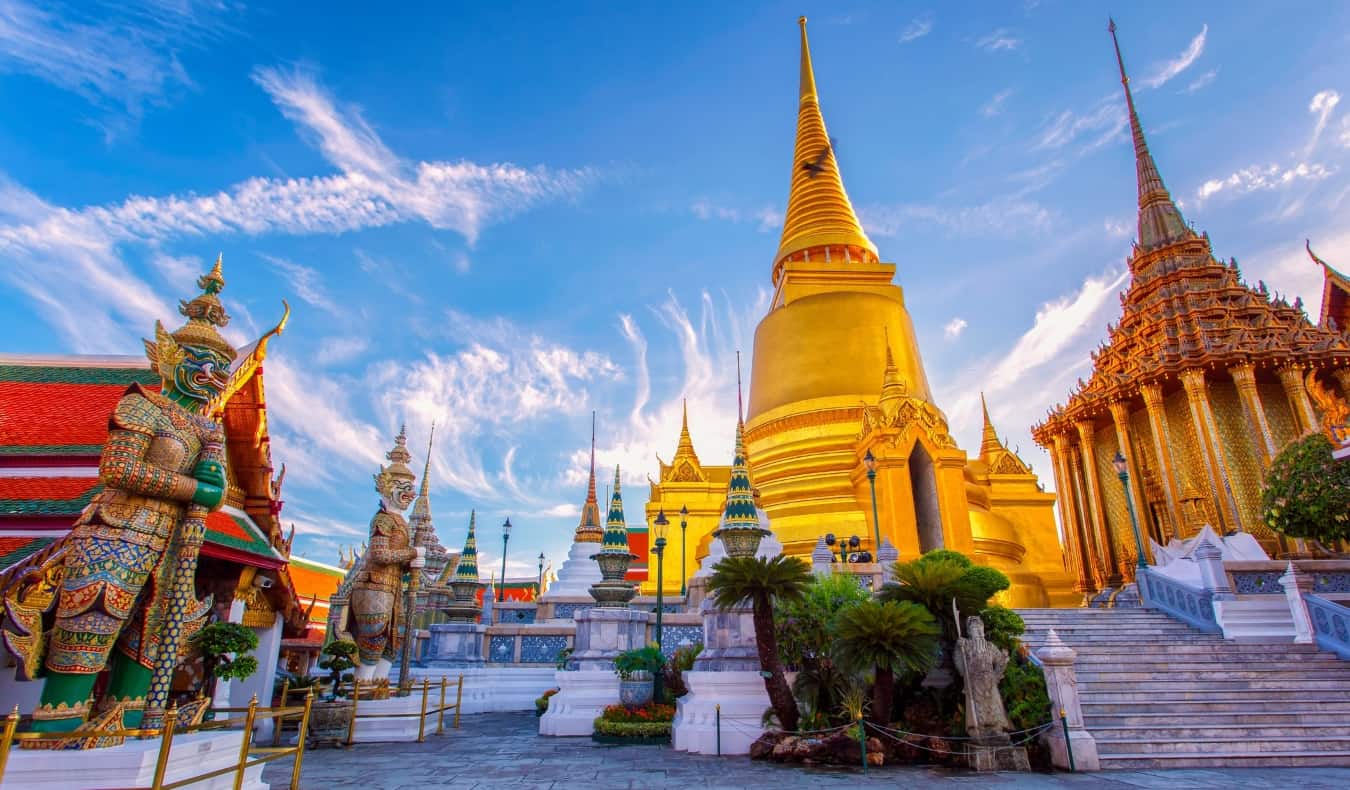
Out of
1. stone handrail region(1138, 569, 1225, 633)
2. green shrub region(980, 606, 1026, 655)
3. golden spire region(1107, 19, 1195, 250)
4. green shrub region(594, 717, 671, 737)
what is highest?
golden spire region(1107, 19, 1195, 250)

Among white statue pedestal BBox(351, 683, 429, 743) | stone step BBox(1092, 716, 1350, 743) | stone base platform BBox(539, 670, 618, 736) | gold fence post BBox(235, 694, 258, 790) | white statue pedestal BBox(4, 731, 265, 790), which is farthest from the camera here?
stone base platform BBox(539, 670, 618, 736)

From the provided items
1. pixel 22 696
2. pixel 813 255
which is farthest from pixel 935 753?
pixel 813 255

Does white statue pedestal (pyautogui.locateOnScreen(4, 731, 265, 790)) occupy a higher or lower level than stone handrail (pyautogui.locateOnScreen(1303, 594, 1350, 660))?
lower

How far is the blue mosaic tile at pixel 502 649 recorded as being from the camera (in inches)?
620

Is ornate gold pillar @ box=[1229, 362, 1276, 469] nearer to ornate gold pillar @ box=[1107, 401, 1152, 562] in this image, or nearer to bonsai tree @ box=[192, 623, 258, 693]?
ornate gold pillar @ box=[1107, 401, 1152, 562]

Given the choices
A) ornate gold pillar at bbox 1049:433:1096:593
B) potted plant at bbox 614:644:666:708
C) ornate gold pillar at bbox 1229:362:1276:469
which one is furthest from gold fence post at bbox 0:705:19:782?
ornate gold pillar at bbox 1049:433:1096:593

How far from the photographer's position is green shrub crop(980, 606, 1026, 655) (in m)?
9.11

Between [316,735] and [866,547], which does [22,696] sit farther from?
[866,547]

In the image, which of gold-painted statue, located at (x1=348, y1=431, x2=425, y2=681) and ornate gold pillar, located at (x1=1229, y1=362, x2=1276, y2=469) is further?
ornate gold pillar, located at (x1=1229, y1=362, x2=1276, y2=469)

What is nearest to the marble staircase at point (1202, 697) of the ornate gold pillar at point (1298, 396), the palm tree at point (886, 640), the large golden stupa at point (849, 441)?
the palm tree at point (886, 640)

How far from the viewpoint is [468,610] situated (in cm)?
1669

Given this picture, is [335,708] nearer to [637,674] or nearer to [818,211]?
[637,674]

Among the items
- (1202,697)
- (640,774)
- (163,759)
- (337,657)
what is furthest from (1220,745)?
(337,657)

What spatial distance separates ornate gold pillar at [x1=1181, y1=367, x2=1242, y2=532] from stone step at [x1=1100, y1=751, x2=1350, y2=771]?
11757 millimetres
